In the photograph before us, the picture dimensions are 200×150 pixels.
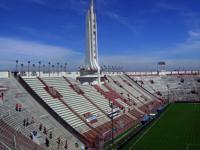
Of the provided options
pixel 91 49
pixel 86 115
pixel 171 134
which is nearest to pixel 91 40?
pixel 91 49

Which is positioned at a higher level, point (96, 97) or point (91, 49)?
point (91, 49)

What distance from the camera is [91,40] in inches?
3150

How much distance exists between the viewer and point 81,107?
61.5 metres

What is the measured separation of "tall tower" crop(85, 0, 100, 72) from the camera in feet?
262

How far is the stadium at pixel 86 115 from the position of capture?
44.6 metres

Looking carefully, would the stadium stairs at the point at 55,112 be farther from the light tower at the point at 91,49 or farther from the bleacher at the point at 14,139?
the light tower at the point at 91,49

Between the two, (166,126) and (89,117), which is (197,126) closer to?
(166,126)

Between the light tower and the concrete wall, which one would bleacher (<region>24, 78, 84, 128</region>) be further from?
the light tower

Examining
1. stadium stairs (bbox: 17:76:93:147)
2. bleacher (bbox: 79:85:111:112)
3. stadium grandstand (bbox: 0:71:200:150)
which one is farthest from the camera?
bleacher (bbox: 79:85:111:112)

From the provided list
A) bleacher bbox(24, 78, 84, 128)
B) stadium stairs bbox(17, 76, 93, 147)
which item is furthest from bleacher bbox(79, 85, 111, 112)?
stadium stairs bbox(17, 76, 93, 147)

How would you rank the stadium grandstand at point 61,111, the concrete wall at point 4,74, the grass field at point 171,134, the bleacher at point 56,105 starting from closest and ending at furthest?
the stadium grandstand at point 61,111, the grass field at point 171,134, the bleacher at point 56,105, the concrete wall at point 4,74

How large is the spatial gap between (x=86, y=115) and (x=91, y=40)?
26.1 meters

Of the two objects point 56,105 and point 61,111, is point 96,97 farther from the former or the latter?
point 61,111

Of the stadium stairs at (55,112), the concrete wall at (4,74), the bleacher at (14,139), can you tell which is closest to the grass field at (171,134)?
the stadium stairs at (55,112)
